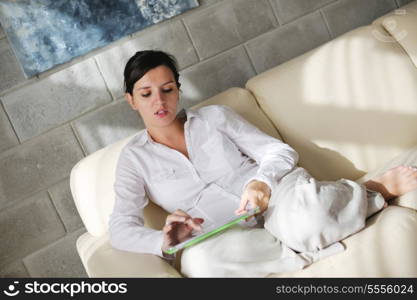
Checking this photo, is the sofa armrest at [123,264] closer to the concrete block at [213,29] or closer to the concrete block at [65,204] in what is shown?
the concrete block at [65,204]

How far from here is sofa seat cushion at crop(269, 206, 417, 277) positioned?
114cm

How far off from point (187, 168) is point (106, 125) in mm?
573

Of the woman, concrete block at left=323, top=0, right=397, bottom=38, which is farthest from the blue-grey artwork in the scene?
concrete block at left=323, top=0, right=397, bottom=38

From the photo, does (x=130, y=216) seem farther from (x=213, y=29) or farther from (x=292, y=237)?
(x=213, y=29)

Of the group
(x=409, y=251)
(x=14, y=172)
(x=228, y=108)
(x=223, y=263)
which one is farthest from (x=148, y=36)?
(x=409, y=251)

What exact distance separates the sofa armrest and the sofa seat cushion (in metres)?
0.35

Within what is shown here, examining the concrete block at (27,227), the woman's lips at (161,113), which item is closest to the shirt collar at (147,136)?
the woman's lips at (161,113)

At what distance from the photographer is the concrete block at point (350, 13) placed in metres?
2.22

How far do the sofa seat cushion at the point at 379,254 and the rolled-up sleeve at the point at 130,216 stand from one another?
1.38 feet

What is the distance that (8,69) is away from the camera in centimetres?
192

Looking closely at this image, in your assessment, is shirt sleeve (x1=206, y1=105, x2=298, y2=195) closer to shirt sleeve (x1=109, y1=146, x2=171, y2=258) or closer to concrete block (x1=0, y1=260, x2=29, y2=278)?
shirt sleeve (x1=109, y1=146, x2=171, y2=258)

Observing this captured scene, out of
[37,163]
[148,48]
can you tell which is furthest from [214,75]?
[37,163]

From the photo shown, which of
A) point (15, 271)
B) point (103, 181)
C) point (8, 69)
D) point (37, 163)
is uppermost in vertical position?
point (8, 69)

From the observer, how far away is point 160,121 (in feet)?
5.16
